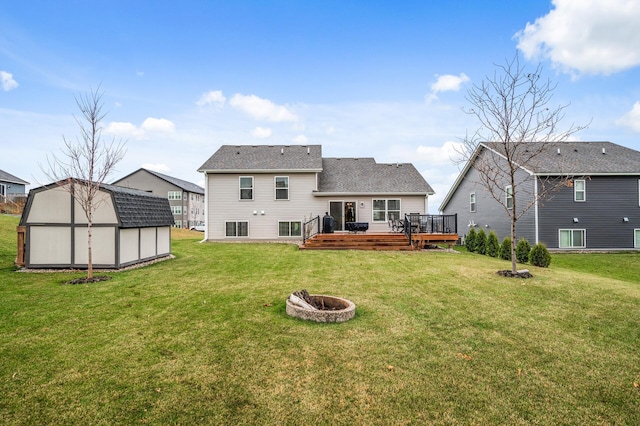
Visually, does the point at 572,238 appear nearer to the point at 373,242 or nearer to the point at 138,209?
the point at 373,242

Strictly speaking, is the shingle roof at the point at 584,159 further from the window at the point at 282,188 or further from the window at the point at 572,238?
the window at the point at 282,188

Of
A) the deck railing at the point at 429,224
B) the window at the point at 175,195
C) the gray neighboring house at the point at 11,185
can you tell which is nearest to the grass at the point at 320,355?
the deck railing at the point at 429,224

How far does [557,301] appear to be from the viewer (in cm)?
659

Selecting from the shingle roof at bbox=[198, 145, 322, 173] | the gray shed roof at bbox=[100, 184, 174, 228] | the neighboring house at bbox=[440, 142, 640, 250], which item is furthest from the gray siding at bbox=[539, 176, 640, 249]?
the gray shed roof at bbox=[100, 184, 174, 228]

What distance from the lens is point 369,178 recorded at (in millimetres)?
21047

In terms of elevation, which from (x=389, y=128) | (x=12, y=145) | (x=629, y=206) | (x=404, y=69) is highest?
(x=404, y=69)

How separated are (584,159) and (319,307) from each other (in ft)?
72.2

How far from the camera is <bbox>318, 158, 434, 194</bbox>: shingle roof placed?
19906mm

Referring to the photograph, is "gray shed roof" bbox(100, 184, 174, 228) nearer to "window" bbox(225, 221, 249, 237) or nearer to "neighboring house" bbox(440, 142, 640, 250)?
"window" bbox(225, 221, 249, 237)

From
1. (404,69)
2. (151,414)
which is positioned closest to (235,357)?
(151,414)

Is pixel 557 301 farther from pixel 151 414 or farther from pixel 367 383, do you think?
pixel 151 414

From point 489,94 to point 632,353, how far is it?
844 cm

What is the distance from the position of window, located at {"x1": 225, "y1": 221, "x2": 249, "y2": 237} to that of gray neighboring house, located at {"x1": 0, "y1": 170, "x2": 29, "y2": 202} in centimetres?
2984

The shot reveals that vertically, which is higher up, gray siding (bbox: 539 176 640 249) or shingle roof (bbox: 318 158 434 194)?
shingle roof (bbox: 318 158 434 194)
